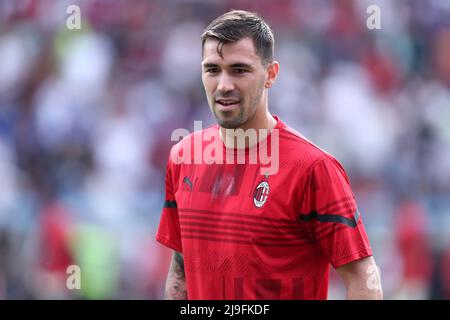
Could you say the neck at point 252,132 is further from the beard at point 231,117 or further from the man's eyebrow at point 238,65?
the man's eyebrow at point 238,65

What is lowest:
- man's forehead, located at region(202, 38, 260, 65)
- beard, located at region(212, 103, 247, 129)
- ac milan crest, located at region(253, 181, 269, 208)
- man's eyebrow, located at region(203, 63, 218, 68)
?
ac milan crest, located at region(253, 181, 269, 208)

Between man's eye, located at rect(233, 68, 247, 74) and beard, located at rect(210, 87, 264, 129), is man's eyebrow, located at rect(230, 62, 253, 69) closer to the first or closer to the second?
man's eye, located at rect(233, 68, 247, 74)

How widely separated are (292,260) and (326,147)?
5252mm

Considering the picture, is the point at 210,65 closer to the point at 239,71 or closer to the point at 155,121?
the point at 239,71

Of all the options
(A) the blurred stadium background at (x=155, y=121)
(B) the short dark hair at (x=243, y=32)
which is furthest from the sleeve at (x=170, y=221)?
(A) the blurred stadium background at (x=155, y=121)

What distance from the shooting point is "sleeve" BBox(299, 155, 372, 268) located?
3152mm

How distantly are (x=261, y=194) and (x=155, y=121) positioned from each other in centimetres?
552

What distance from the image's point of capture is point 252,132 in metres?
3.40

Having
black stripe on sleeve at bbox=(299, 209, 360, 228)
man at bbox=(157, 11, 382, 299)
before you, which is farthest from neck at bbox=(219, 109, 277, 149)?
black stripe on sleeve at bbox=(299, 209, 360, 228)

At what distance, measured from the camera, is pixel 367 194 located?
319 inches

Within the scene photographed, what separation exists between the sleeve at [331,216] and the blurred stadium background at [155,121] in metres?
4.38

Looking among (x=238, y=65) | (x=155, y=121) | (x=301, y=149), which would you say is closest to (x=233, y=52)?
(x=238, y=65)

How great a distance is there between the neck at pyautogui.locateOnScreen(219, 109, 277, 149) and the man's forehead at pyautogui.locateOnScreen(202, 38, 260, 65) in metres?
0.24
